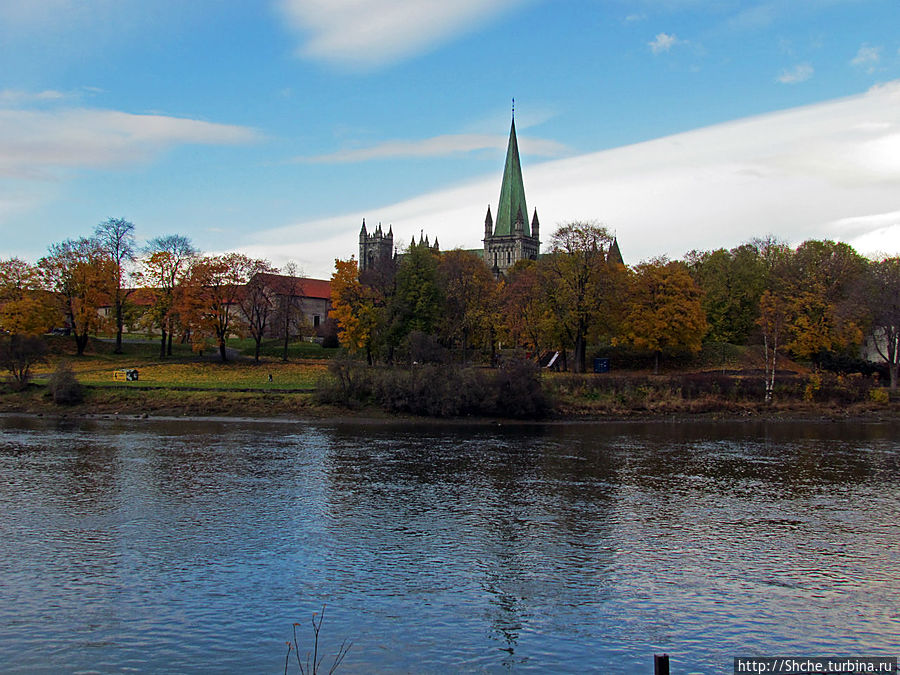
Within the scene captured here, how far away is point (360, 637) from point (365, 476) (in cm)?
1683

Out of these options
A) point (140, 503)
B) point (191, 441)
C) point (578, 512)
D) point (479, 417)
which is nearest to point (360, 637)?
point (578, 512)

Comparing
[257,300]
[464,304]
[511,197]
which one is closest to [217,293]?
[257,300]

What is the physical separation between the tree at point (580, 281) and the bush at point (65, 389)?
130 ft

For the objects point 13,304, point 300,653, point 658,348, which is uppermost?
point 13,304

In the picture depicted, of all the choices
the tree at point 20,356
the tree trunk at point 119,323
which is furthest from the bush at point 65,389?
the tree trunk at point 119,323

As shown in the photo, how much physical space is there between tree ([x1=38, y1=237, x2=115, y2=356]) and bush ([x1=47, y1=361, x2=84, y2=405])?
20.2 m

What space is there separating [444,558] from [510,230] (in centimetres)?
13551

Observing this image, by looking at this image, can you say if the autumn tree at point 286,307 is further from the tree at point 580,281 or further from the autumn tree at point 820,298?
the autumn tree at point 820,298

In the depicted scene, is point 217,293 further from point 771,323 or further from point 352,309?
point 771,323

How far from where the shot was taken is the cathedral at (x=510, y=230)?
476ft

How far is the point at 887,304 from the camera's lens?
6316 centimetres

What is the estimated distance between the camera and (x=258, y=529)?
23.7 meters

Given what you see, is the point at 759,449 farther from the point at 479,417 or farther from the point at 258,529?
the point at 258,529

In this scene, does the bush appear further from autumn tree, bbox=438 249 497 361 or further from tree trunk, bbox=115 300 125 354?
autumn tree, bbox=438 249 497 361
